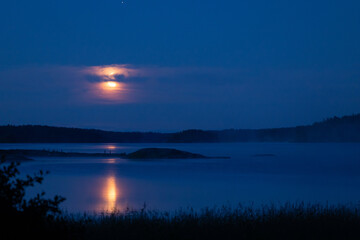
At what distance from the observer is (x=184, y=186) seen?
131ft

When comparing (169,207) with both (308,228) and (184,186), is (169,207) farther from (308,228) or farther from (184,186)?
(308,228)

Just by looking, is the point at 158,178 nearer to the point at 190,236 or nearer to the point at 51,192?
the point at 51,192

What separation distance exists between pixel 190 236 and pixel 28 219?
514 cm

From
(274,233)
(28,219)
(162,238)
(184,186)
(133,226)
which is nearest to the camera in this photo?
(28,219)

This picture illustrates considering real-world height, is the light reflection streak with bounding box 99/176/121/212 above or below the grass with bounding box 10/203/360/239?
below

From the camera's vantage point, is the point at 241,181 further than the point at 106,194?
Yes

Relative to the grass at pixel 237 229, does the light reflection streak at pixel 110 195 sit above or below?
below

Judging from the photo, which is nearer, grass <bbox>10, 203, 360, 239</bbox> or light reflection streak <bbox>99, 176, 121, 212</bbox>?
grass <bbox>10, 203, 360, 239</bbox>

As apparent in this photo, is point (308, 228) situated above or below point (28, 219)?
below

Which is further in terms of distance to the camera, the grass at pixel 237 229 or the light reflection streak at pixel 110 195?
the light reflection streak at pixel 110 195

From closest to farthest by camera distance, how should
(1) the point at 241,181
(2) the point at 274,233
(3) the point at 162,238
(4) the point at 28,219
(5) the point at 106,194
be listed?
(4) the point at 28,219 < (3) the point at 162,238 < (2) the point at 274,233 < (5) the point at 106,194 < (1) the point at 241,181

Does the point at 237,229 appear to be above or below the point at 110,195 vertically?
above

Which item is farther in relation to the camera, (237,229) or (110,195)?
(110,195)

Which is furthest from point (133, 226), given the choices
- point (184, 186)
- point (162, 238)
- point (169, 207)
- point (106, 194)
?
point (184, 186)
